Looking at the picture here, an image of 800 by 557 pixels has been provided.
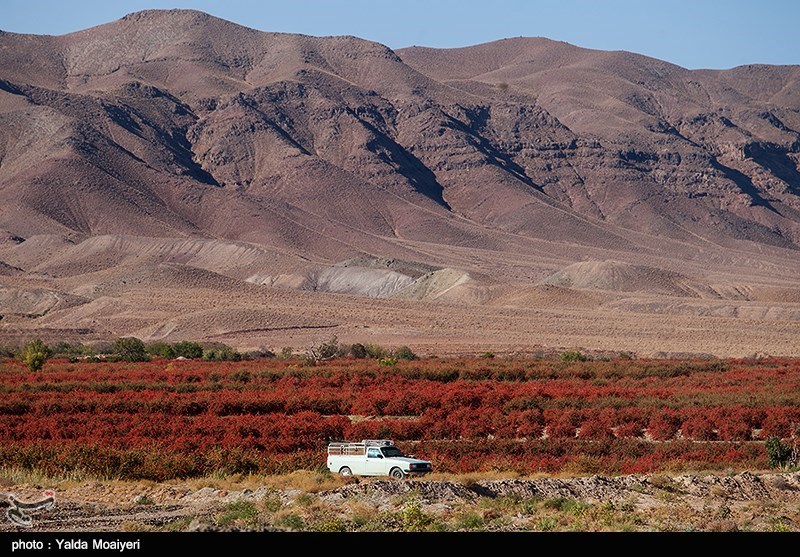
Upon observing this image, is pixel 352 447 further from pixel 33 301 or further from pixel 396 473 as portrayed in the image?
pixel 33 301

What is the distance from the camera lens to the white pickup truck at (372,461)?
67.4 feet

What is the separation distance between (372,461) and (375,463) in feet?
0.23

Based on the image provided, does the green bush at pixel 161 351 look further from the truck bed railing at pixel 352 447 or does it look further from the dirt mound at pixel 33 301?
the truck bed railing at pixel 352 447

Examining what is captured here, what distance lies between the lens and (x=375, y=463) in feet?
68.6

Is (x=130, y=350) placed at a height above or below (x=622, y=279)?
above

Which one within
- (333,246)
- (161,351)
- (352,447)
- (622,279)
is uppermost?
(352,447)

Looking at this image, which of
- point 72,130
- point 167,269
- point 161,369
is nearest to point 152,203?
point 72,130

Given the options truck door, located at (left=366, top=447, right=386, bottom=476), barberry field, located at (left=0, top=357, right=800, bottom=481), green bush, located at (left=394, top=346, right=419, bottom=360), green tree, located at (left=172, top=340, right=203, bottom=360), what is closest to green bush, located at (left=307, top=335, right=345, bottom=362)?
green bush, located at (left=394, top=346, right=419, bottom=360)

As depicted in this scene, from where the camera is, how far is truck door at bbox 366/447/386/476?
68.0 ft

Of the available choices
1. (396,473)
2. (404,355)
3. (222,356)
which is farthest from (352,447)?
(404,355)

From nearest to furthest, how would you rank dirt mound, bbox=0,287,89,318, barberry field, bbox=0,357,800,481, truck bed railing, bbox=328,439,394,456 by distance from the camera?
truck bed railing, bbox=328,439,394,456 < barberry field, bbox=0,357,800,481 < dirt mound, bbox=0,287,89,318

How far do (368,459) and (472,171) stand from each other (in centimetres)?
17869

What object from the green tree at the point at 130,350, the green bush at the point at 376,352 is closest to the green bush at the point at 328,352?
the green bush at the point at 376,352

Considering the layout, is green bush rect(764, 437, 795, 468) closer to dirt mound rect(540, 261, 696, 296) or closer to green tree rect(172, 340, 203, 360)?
green tree rect(172, 340, 203, 360)
